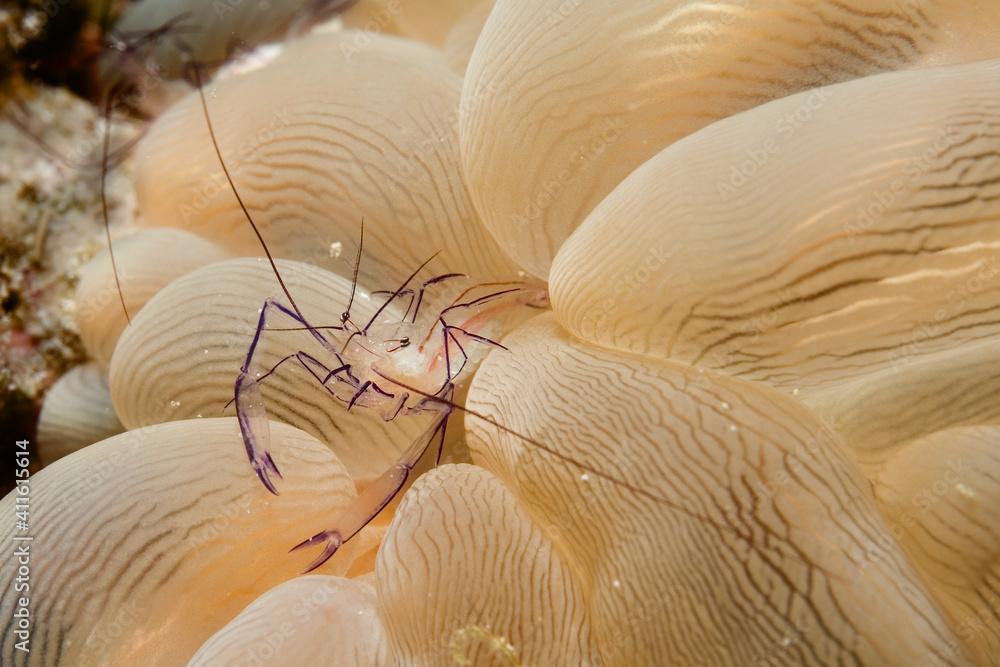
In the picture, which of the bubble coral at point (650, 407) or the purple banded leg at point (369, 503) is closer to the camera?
the bubble coral at point (650, 407)

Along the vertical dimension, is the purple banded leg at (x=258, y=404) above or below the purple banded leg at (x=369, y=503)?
above

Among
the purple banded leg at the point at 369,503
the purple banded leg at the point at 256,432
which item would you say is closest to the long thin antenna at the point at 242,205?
the purple banded leg at the point at 256,432

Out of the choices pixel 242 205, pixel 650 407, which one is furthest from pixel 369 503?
pixel 242 205

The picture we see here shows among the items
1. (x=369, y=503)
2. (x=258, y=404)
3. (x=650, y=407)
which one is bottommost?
(x=369, y=503)

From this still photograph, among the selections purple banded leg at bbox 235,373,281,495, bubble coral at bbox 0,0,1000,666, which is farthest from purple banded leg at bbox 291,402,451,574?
purple banded leg at bbox 235,373,281,495

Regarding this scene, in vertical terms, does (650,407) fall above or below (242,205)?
below

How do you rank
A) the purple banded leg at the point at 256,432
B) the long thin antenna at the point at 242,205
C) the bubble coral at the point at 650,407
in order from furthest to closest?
the long thin antenna at the point at 242,205, the purple banded leg at the point at 256,432, the bubble coral at the point at 650,407

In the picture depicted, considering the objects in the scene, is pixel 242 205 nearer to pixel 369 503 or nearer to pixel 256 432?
pixel 256 432

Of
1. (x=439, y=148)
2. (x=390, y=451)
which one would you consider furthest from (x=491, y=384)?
(x=439, y=148)

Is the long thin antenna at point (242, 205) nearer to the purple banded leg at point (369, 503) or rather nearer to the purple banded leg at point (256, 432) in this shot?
the purple banded leg at point (256, 432)
